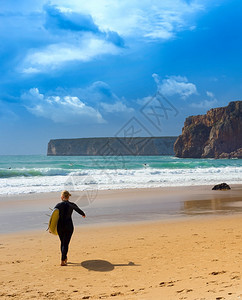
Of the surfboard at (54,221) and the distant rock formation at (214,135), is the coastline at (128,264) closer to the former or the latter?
the surfboard at (54,221)

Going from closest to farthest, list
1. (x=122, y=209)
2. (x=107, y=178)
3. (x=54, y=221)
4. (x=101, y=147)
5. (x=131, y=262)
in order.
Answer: (x=131, y=262), (x=54, y=221), (x=122, y=209), (x=107, y=178), (x=101, y=147)

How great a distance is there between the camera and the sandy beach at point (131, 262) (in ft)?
14.1

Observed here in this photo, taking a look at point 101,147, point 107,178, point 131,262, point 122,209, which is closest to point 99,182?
point 107,178

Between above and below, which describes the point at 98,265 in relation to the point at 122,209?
below

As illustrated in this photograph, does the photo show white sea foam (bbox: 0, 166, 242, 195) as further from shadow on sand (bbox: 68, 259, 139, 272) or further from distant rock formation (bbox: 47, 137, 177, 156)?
distant rock formation (bbox: 47, 137, 177, 156)

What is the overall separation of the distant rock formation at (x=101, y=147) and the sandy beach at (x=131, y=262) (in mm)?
116208

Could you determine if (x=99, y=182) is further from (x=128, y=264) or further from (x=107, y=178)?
(x=128, y=264)

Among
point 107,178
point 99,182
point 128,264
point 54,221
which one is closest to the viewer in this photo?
point 128,264

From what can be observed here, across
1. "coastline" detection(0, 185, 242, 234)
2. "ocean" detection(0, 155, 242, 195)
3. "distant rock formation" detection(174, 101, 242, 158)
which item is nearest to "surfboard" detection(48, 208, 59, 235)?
"coastline" detection(0, 185, 242, 234)

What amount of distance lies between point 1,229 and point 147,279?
16.8 feet

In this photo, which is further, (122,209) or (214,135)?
(214,135)

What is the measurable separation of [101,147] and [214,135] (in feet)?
216

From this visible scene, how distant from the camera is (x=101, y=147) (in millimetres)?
157000

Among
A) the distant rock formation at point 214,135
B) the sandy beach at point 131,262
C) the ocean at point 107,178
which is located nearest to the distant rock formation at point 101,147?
the distant rock formation at point 214,135
